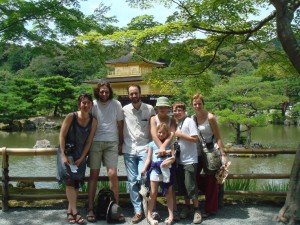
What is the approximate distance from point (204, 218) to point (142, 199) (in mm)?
676

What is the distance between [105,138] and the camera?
3.62 m

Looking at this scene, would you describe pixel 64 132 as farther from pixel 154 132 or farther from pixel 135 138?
pixel 154 132

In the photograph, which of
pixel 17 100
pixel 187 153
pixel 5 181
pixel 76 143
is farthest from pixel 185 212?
pixel 17 100

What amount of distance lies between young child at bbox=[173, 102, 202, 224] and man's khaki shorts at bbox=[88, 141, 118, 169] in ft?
2.17

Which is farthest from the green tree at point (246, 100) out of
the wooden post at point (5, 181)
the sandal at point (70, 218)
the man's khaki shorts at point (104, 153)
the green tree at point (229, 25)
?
the sandal at point (70, 218)

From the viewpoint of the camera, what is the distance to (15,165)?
39.7 ft

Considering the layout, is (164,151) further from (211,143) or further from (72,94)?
(72,94)

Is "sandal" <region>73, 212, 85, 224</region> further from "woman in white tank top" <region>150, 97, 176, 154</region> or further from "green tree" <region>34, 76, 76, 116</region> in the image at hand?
"green tree" <region>34, 76, 76, 116</region>

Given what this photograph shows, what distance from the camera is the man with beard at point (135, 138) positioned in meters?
3.62

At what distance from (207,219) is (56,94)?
25172 mm

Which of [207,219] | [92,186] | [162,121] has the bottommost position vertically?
[207,219]

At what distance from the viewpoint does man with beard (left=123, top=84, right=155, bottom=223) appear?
11.9 ft

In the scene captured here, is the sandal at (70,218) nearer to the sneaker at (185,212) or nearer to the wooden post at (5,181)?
the wooden post at (5,181)

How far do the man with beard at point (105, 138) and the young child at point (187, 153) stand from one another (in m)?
0.63
